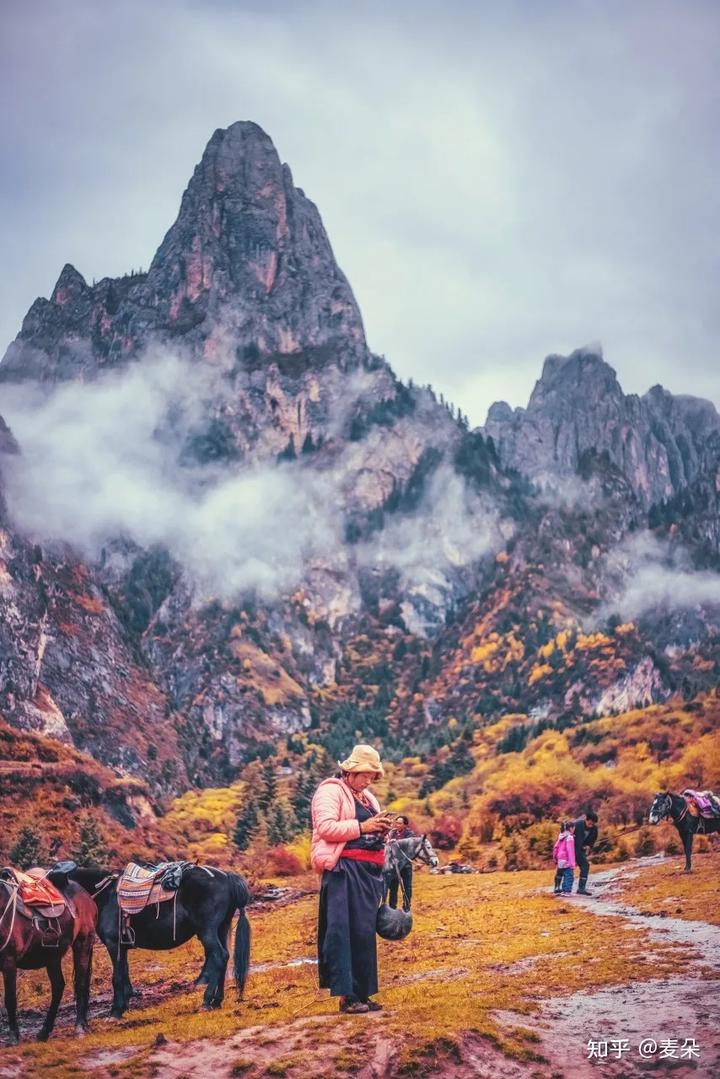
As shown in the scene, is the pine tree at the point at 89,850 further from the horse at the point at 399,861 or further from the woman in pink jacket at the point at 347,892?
the woman in pink jacket at the point at 347,892

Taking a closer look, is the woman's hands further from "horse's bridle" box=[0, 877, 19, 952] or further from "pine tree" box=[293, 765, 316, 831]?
"pine tree" box=[293, 765, 316, 831]

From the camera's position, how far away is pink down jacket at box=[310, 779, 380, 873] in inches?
452

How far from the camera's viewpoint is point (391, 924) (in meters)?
11.7

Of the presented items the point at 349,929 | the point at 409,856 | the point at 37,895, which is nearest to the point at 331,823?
the point at 349,929

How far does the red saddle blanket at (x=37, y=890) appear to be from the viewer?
531 inches

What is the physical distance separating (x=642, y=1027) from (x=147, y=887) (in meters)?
8.50

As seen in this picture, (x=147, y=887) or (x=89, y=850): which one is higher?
(x=147, y=887)

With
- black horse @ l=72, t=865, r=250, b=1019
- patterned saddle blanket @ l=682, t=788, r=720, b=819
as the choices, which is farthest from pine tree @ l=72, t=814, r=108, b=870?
patterned saddle blanket @ l=682, t=788, r=720, b=819

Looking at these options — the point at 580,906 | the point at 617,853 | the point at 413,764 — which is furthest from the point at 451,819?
the point at 413,764

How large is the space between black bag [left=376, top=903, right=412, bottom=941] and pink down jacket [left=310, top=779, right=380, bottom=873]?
97cm

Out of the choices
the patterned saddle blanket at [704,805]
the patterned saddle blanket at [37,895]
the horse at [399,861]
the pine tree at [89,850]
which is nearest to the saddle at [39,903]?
the patterned saddle blanket at [37,895]

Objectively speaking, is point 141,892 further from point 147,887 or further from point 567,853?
point 567,853

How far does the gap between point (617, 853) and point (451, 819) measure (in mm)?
26260

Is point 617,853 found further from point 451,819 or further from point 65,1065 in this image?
point 65,1065
